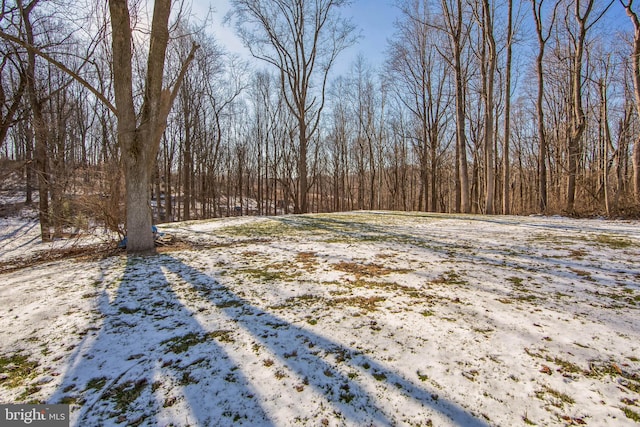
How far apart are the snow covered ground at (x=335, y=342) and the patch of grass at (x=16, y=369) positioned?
1 centimetres

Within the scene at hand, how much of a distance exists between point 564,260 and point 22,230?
22167 mm

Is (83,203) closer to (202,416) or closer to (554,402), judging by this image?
(202,416)

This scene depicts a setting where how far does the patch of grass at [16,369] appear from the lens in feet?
5.23

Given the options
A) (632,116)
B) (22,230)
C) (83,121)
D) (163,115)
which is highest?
(83,121)

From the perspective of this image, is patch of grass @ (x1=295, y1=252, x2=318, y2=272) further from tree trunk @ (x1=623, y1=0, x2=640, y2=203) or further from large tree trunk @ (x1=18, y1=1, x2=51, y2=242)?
tree trunk @ (x1=623, y1=0, x2=640, y2=203)

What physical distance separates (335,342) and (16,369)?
2.06 meters

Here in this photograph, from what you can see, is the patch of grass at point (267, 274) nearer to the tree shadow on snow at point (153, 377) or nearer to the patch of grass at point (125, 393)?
the tree shadow on snow at point (153, 377)

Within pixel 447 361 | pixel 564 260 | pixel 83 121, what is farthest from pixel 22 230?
pixel 564 260

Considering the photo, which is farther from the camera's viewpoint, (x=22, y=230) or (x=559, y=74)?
(x=559, y=74)

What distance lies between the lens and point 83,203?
4.98 meters

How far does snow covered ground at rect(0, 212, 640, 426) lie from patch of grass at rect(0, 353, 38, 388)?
0.04 feet

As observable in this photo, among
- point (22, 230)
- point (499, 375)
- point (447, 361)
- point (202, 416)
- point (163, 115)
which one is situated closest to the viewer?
point (202, 416)

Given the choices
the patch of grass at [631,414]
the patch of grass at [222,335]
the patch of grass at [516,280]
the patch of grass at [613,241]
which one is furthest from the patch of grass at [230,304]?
the patch of grass at [613,241]

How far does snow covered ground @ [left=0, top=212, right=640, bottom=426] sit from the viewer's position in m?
1.39
